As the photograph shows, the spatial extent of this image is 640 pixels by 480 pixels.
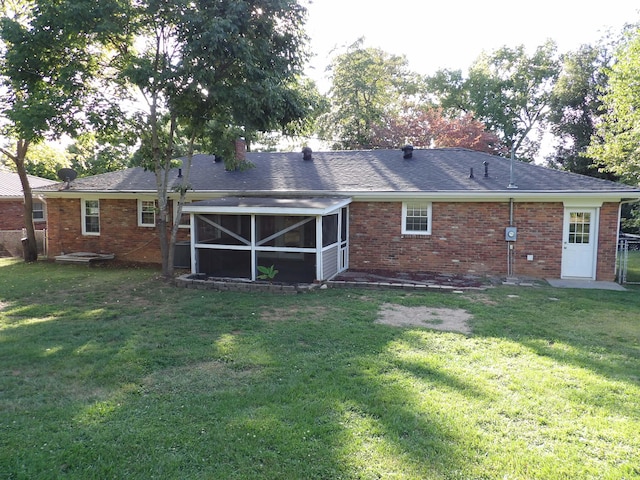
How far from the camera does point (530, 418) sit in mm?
4008

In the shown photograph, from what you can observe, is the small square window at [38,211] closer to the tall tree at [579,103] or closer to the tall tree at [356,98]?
the tall tree at [356,98]

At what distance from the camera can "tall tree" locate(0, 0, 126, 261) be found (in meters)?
9.54

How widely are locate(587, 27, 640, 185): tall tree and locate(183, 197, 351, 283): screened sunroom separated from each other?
32.2 ft

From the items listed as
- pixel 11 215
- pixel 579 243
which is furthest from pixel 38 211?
pixel 579 243

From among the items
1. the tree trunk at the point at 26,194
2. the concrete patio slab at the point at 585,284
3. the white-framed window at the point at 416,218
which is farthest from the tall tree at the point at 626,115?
the tree trunk at the point at 26,194

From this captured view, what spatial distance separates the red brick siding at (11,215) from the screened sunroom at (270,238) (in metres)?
14.0

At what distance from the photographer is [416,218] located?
12508 millimetres

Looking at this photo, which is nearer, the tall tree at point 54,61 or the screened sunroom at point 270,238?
the tall tree at point 54,61

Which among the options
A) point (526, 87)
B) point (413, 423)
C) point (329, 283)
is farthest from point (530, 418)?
point (526, 87)

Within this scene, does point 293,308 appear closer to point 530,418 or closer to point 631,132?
point 530,418

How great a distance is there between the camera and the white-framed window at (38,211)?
2134 centimetres

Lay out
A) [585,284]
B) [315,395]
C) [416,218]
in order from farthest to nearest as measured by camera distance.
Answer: [416,218]
[585,284]
[315,395]

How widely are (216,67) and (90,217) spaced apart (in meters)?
8.37

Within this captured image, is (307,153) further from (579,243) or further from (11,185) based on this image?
(11,185)
